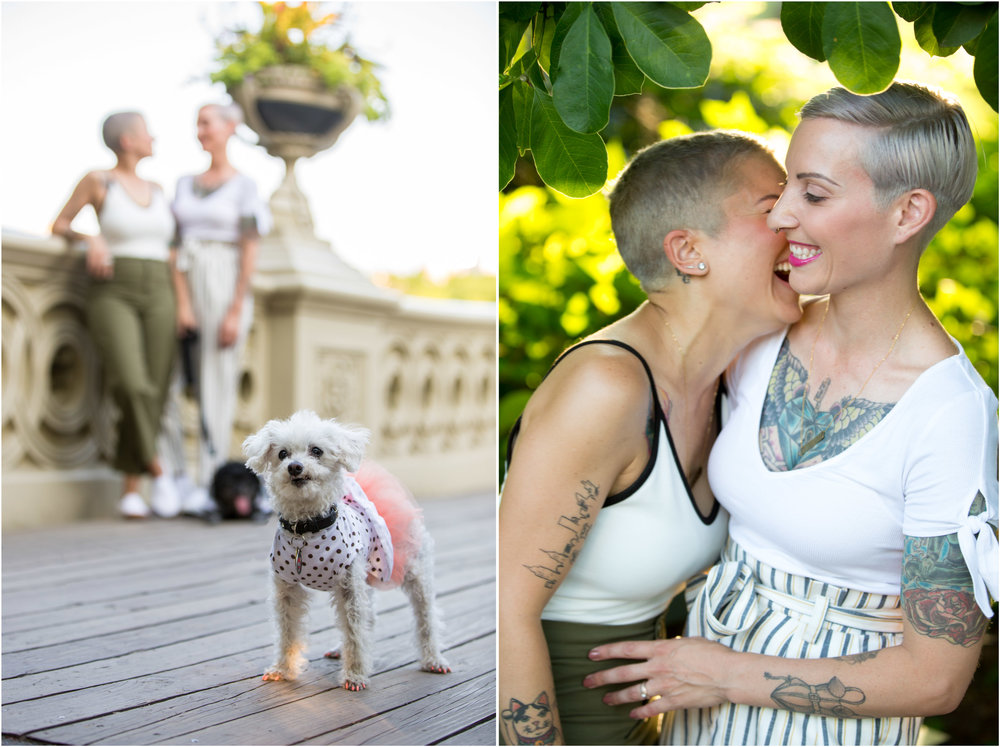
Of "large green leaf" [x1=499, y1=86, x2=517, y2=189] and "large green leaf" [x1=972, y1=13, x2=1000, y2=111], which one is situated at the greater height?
"large green leaf" [x1=972, y1=13, x2=1000, y2=111]

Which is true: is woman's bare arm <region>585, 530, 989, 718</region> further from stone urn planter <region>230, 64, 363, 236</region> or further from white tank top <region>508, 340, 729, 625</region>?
stone urn planter <region>230, 64, 363, 236</region>

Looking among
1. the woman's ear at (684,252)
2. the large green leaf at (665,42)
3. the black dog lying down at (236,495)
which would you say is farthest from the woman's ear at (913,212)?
the black dog lying down at (236,495)

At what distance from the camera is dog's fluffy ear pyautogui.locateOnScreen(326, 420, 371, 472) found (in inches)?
69.8

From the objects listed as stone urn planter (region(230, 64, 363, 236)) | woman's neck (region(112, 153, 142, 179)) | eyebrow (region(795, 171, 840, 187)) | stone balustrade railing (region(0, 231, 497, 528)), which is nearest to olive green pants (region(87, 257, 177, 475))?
stone balustrade railing (region(0, 231, 497, 528))

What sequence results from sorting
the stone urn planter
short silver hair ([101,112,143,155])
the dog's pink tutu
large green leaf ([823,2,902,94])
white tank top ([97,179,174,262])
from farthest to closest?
1. the stone urn planter
2. white tank top ([97,179,174,262])
3. short silver hair ([101,112,143,155])
4. the dog's pink tutu
5. large green leaf ([823,2,902,94])

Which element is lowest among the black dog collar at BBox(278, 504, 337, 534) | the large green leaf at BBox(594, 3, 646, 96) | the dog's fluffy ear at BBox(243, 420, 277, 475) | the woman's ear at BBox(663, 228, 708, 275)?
the black dog collar at BBox(278, 504, 337, 534)

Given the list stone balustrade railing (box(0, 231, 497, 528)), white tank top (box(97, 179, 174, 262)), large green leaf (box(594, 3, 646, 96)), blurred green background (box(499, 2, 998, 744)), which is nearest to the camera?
large green leaf (box(594, 3, 646, 96))

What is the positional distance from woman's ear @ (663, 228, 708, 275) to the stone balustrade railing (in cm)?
176

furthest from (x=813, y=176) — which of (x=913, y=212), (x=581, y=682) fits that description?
(x=581, y=682)

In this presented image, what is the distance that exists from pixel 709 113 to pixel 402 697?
8.35 feet

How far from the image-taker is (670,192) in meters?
1.92

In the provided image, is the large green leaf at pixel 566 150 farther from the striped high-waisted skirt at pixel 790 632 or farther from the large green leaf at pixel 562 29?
the striped high-waisted skirt at pixel 790 632

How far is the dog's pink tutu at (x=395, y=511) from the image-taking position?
1.95 m

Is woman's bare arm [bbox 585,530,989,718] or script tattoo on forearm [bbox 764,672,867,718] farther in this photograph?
script tattoo on forearm [bbox 764,672,867,718]
